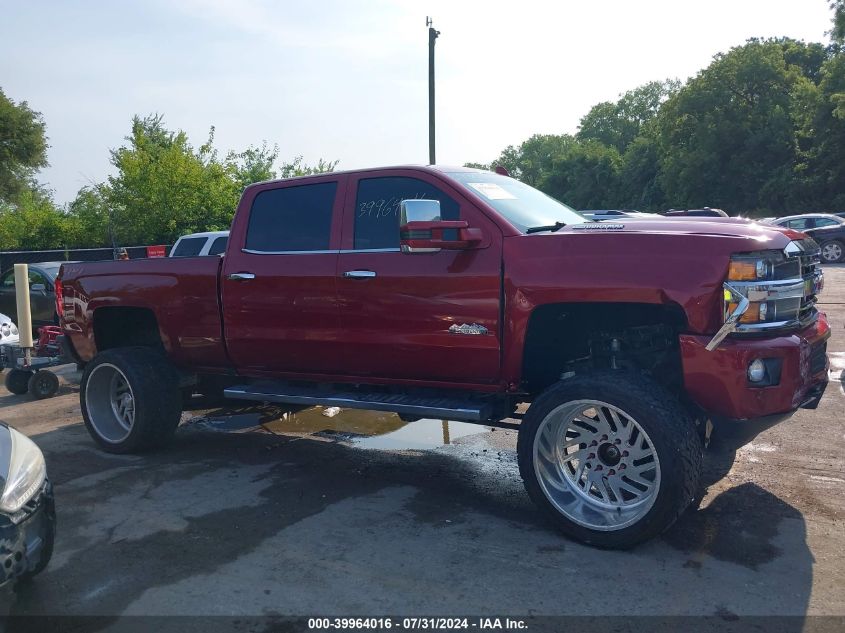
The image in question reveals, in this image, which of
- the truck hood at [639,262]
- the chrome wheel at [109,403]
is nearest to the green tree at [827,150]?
Answer: the truck hood at [639,262]

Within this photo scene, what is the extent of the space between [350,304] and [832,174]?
37910 mm

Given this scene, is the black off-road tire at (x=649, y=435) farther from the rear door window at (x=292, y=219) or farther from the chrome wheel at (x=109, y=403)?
the chrome wheel at (x=109, y=403)

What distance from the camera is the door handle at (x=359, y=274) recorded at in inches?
197

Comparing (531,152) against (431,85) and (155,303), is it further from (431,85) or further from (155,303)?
(155,303)

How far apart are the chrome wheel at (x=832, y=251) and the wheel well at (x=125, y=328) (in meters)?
22.4

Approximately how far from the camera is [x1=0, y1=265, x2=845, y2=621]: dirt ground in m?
3.63

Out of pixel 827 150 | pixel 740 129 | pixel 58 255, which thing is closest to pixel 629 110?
pixel 740 129

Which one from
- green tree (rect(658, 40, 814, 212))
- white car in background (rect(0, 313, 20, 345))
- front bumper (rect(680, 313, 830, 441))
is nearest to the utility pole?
white car in background (rect(0, 313, 20, 345))

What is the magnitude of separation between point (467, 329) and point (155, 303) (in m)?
2.83

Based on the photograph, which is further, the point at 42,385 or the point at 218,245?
the point at 218,245

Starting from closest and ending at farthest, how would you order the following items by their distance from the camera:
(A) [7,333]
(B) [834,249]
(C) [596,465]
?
(C) [596,465] → (A) [7,333] → (B) [834,249]

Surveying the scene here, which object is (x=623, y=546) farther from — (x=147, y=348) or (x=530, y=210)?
(x=147, y=348)

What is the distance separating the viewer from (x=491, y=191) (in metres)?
5.11

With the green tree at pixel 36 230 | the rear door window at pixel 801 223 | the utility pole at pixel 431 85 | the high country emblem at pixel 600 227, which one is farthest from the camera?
the green tree at pixel 36 230
